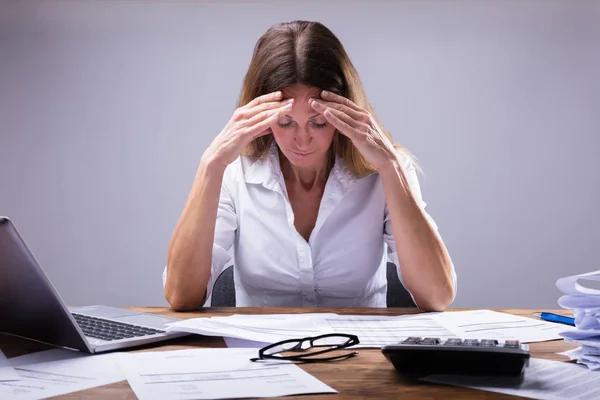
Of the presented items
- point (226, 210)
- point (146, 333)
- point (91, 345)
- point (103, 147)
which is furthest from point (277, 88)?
point (103, 147)

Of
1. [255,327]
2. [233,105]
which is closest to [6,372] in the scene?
[255,327]

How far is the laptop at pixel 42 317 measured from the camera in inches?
38.7

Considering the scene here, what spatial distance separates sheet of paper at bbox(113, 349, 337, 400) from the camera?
2.62ft

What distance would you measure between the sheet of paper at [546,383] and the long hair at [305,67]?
99 centimetres

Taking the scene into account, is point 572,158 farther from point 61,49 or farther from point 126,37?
point 61,49

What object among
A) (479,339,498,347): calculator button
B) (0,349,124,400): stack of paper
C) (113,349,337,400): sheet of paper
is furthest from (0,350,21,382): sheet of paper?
(479,339,498,347): calculator button

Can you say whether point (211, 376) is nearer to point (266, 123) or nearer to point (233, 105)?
point (266, 123)

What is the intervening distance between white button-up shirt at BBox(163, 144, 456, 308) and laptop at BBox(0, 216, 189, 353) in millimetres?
608

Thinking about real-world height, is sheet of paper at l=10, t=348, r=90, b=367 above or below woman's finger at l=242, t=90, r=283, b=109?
below

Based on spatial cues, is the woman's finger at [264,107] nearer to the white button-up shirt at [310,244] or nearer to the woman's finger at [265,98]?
the woman's finger at [265,98]

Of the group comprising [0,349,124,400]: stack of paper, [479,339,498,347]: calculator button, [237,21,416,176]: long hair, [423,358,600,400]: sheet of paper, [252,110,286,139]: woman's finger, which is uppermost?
[237,21,416,176]: long hair

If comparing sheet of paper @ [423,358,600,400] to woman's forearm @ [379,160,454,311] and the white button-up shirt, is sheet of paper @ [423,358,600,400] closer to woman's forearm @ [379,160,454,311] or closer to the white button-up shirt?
woman's forearm @ [379,160,454,311]

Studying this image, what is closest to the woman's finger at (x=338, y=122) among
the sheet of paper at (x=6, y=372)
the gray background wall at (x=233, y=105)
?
the sheet of paper at (x=6, y=372)

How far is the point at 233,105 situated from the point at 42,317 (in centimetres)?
258
